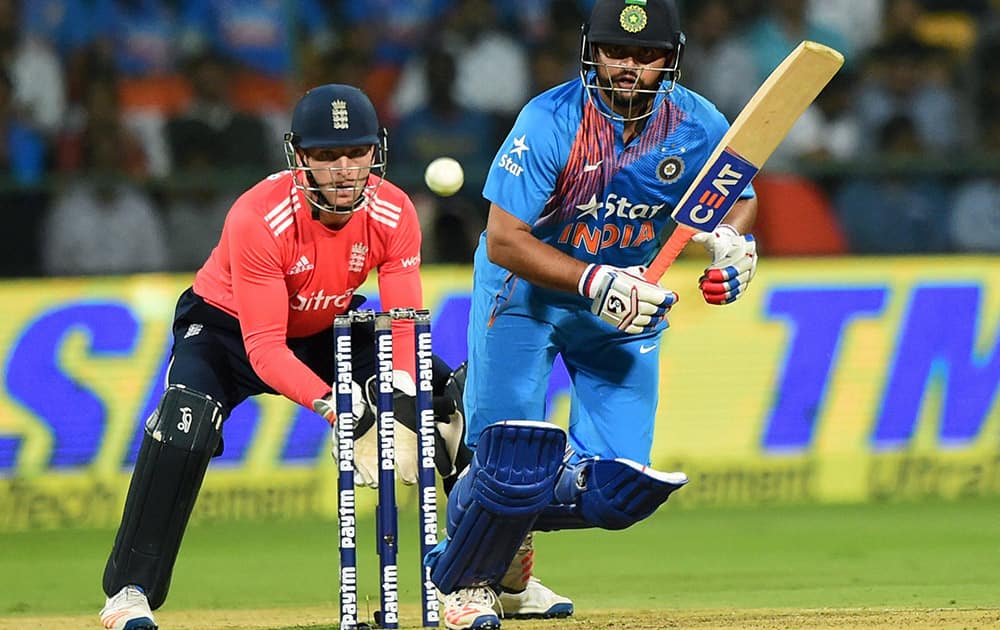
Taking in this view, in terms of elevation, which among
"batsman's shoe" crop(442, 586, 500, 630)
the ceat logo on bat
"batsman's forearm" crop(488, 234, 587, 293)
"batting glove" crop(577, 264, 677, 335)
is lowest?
"batsman's shoe" crop(442, 586, 500, 630)

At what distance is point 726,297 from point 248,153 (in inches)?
212

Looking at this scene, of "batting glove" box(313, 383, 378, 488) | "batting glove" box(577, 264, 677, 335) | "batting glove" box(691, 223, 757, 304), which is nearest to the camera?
"batting glove" box(577, 264, 677, 335)

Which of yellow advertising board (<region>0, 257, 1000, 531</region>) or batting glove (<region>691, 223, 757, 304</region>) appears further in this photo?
yellow advertising board (<region>0, 257, 1000, 531</region>)

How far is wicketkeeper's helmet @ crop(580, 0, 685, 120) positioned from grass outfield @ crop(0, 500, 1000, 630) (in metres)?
1.79

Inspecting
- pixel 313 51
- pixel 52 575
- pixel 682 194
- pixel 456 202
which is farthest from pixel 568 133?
pixel 313 51

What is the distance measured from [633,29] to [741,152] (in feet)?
1.62

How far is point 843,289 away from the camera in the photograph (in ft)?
31.5

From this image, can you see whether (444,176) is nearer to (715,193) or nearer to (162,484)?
(715,193)

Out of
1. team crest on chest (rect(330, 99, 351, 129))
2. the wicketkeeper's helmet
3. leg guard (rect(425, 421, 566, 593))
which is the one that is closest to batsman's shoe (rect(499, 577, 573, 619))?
leg guard (rect(425, 421, 566, 593))

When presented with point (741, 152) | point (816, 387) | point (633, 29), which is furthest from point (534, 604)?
point (816, 387)

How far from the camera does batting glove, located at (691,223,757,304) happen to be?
5.08 metres

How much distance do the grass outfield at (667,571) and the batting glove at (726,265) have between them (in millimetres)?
1133

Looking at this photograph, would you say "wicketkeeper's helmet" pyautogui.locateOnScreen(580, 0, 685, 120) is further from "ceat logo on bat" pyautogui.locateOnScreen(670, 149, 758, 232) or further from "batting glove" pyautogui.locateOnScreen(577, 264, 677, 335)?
"batting glove" pyautogui.locateOnScreen(577, 264, 677, 335)

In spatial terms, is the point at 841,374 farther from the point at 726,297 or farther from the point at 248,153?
the point at 726,297
